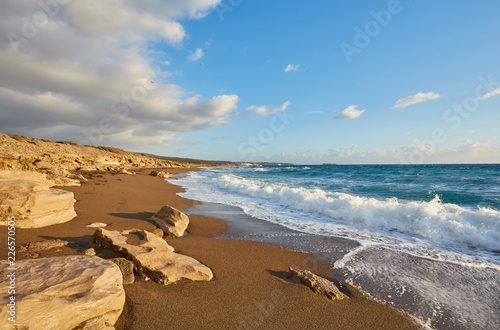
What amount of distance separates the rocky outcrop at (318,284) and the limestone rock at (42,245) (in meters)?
4.38

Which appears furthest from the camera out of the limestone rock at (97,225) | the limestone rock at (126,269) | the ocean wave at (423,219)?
the ocean wave at (423,219)

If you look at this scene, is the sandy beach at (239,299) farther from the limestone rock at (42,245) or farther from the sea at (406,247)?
the sea at (406,247)

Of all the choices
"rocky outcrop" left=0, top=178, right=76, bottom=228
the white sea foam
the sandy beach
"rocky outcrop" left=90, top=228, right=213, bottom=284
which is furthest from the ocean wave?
"rocky outcrop" left=0, top=178, right=76, bottom=228

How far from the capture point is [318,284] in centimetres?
373

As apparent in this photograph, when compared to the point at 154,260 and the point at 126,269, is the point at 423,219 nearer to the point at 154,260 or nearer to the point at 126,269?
the point at 154,260

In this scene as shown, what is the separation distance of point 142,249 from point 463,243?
8416 mm

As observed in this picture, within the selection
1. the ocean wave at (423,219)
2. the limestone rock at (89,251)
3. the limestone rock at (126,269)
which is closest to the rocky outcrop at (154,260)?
the limestone rock at (126,269)

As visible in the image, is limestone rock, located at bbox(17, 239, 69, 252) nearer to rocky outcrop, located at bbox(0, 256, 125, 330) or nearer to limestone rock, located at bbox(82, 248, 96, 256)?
limestone rock, located at bbox(82, 248, 96, 256)

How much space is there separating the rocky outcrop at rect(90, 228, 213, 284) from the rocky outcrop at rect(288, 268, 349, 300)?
1512 millimetres

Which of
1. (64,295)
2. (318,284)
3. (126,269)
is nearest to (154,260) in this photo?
(126,269)

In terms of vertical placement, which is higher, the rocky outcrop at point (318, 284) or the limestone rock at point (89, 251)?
the limestone rock at point (89, 251)

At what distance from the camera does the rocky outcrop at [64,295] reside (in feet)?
6.80

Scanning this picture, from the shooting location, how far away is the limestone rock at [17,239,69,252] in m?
3.98

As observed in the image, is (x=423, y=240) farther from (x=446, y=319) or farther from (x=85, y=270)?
(x=85, y=270)
